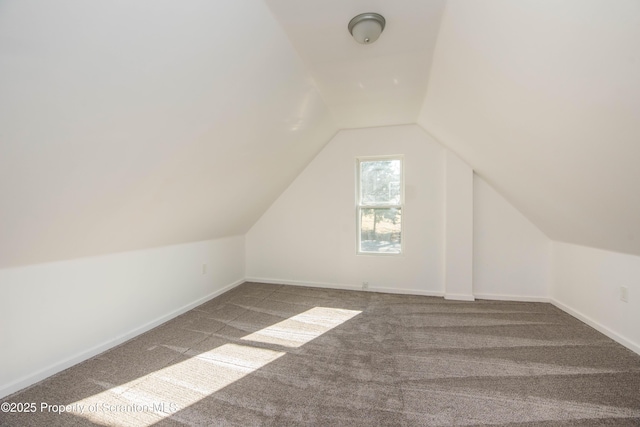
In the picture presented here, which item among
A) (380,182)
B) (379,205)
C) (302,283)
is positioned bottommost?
(302,283)

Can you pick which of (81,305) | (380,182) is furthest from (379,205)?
(81,305)

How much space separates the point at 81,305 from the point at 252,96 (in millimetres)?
2029

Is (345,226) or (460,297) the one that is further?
(345,226)

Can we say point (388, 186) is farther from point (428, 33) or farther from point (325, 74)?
point (428, 33)

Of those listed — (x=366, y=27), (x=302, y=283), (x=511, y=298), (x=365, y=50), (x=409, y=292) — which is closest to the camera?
(x=366, y=27)

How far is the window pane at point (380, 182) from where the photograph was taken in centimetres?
369

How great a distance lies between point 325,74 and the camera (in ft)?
7.10

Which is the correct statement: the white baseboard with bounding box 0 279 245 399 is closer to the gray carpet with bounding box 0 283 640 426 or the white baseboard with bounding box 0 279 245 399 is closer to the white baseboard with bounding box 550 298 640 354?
the gray carpet with bounding box 0 283 640 426

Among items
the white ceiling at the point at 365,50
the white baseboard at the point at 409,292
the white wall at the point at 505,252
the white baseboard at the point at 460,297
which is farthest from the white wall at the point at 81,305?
the white wall at the point at 505,252

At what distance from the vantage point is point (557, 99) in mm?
1312

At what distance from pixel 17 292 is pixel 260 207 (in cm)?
245

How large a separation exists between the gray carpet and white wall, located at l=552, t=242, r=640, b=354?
132 mm

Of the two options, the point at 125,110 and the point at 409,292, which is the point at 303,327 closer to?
the point at 409,292

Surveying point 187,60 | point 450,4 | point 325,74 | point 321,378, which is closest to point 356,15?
point 450,4
